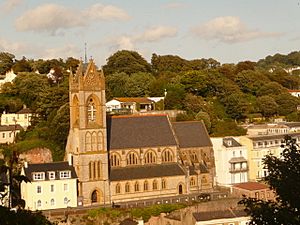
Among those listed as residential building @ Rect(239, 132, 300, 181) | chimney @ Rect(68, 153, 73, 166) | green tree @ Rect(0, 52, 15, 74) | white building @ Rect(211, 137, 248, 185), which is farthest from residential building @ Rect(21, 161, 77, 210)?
green tree @ Rect(0, 52, 15, 74)

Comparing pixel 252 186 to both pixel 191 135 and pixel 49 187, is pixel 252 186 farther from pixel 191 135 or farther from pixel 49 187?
pixel 49 187

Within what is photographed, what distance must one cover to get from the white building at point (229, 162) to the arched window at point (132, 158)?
9.27 meters

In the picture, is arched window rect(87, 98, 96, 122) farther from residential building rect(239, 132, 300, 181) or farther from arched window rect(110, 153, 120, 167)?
residential building rect(239, 132, 300, 181)

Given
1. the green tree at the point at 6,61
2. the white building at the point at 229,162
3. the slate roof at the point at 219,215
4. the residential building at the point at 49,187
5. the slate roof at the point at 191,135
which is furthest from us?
the green tree at the point at 6,61

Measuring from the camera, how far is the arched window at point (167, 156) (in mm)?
51375

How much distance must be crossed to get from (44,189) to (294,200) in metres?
32.6

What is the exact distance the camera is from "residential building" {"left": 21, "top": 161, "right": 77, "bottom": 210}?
44.1 m

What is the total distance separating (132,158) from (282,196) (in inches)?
1395

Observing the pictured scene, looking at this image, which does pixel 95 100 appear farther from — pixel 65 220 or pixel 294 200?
pixel 294 200

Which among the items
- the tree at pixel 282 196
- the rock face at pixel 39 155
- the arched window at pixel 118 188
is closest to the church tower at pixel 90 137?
the arched window at pixel 118 188

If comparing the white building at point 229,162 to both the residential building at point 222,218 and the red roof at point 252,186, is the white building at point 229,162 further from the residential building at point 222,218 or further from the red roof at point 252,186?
the residential building at point 222,218

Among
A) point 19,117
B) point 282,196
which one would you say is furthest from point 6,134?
point 282,196

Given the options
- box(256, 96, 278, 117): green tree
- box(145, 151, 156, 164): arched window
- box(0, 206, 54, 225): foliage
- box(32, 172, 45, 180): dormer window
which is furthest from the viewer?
box(256, 96, 278, 117): green tree

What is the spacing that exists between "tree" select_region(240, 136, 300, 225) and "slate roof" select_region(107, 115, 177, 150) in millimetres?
34349
